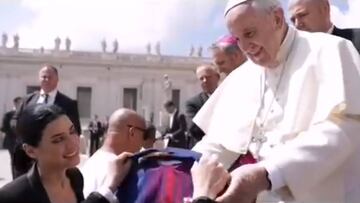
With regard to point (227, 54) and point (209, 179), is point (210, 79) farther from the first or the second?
point (209, 179)

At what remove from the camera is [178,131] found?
7773mm

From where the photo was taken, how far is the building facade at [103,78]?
40.6 metres

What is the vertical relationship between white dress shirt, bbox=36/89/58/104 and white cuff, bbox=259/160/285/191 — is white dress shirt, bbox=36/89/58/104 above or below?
below

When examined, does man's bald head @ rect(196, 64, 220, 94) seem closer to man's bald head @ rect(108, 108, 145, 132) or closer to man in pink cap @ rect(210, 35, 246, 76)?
man in pink cap @ rect(210, 35, 246, 76)

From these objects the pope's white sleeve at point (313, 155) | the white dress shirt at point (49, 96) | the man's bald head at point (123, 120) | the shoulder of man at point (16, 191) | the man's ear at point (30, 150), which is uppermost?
the pope's white sleeve at point (313, 155)

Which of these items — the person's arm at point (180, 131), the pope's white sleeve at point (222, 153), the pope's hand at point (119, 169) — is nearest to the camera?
the pope's hand at point (119, 169)

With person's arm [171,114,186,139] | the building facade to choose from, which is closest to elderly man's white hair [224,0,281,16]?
person's arm [171,114,186,139]

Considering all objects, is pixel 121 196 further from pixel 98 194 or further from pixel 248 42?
pixel 248 42

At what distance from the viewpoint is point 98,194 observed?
2.01 metres

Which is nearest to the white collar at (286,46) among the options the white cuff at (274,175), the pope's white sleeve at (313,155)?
the pope's white sleeve at (313,155)

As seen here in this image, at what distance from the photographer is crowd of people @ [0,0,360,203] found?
1.73m

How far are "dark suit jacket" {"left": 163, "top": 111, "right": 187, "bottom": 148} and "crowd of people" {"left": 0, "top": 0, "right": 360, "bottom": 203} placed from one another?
4.87 metres

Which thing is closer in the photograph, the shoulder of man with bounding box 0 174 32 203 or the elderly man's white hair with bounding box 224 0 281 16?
the elderly man's white hair with bounding box 224 0 281 16

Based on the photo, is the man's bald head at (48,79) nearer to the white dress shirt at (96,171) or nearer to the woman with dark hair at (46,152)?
the white dress shirt at (96,171)
